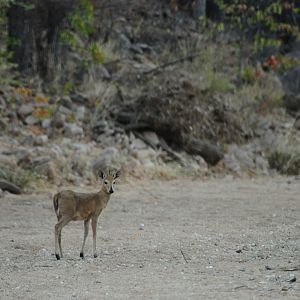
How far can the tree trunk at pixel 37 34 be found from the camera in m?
19.6

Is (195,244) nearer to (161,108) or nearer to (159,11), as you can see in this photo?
(161,108)

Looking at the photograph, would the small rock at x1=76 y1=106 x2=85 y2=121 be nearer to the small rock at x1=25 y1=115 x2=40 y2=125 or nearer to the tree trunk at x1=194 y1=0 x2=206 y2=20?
the small rock at x1=25 y1=115 x2=40 y2=125

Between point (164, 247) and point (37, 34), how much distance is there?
11.4m

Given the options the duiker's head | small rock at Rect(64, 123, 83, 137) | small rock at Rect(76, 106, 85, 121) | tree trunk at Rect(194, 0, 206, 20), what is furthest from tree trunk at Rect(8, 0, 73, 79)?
the duiker's head

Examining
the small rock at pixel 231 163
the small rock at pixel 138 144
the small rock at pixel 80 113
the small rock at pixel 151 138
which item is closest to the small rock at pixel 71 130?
the small rock at pixel 80 113

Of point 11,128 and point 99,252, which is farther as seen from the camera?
point 11,128

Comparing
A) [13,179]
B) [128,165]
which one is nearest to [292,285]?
[13,179]

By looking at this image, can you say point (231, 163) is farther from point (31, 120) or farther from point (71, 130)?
point (31, 120)

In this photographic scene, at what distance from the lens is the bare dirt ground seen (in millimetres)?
7508

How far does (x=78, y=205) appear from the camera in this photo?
9.13 m

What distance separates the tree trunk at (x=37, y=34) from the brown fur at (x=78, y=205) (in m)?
10.6

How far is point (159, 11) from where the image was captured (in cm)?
2723

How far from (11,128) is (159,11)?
10682mm

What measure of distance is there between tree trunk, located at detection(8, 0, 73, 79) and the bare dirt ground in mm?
5372
